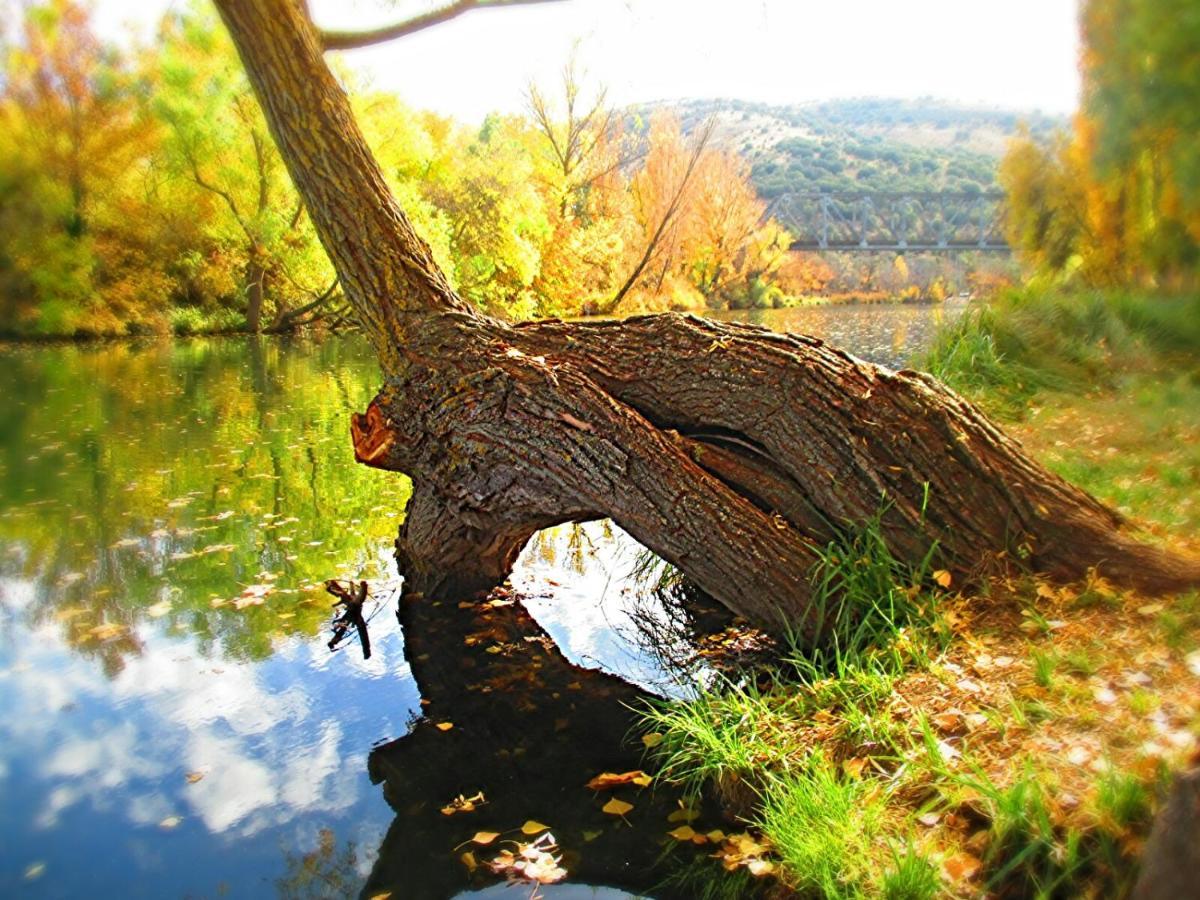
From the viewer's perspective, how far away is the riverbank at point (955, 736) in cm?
255

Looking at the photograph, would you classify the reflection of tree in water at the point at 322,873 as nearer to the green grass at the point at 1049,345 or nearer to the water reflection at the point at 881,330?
the green grass at the point at 1049,345

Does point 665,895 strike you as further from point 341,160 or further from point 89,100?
point 89,100

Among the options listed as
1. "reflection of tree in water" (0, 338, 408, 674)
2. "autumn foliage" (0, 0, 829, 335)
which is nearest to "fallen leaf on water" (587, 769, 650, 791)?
"reflection of tree in water" (0, 338, 408, 674)

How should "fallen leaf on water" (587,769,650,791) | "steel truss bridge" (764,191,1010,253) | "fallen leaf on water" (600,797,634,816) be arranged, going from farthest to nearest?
"steel truss bridge" (764,191,1010,253)
"fallen leaf on water" (587,769,650,791)
"fallen leaf on water" (600,797,634,816)

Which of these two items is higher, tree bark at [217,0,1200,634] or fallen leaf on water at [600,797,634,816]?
tree bark at [217,0,1200,634]

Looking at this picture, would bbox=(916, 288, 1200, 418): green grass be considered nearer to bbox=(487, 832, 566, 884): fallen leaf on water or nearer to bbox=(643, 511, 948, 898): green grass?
bbox=(643, 511, 948, 898): green grass

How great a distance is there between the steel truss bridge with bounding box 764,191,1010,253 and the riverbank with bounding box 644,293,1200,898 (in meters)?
9.72

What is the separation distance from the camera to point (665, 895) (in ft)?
9.70

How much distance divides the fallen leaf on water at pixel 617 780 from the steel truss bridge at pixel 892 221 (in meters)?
10.9

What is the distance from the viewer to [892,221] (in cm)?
3191

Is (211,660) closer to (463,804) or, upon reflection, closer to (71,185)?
(463,804)

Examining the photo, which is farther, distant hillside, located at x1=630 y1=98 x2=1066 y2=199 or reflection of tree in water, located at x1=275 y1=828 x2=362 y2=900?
distant hillside, located at x1=630 y1=98 x2=1066 y2=199

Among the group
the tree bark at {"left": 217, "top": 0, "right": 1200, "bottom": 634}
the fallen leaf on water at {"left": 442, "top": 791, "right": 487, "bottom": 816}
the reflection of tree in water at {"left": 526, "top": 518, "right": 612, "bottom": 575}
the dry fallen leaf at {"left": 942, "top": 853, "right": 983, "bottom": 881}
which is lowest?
the reflection of tree in water at {"left": 526, "top": 518, "right": 612, "bottom": 575}

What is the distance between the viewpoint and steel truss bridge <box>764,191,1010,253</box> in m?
20.9
